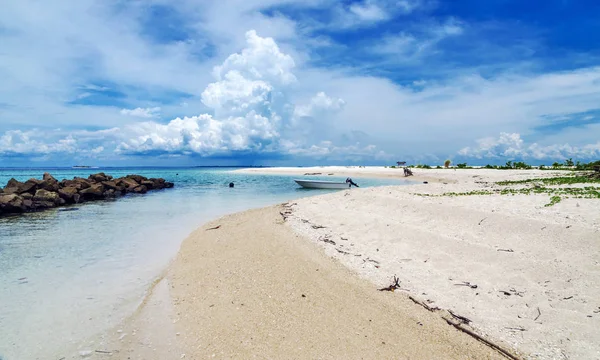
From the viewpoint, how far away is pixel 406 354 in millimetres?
4355

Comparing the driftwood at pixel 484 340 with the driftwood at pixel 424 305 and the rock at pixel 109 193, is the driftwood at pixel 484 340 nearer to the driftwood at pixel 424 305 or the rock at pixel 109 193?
the driftwood at pixel 424 305

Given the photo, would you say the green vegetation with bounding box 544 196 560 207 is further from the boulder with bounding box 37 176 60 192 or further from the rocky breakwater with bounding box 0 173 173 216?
the boulder with bounding box 37 176 60 192

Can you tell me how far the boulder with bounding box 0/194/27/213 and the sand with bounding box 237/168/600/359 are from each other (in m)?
19.0

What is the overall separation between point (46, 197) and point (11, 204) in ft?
9.80

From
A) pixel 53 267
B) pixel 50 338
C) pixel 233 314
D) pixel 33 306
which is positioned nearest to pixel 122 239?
pixel 53 267

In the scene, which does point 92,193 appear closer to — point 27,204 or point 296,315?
point 27,204

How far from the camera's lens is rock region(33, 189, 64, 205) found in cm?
2247

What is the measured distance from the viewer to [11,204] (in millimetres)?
19938

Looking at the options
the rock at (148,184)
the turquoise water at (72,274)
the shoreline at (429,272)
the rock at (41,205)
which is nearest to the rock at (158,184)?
the rock at (148,184)

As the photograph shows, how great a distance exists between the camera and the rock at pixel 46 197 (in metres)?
22.5

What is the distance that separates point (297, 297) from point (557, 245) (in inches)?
251

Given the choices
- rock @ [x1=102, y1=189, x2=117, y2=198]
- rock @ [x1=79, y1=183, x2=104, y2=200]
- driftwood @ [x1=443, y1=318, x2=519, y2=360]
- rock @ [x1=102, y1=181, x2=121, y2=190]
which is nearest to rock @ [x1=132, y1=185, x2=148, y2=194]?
rock @ [x1=102, y1=181, x2=121, y2=190]

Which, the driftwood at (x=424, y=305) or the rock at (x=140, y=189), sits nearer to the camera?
the driftwood at (x=424, y=305)

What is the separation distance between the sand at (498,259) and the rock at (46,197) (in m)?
20.3
